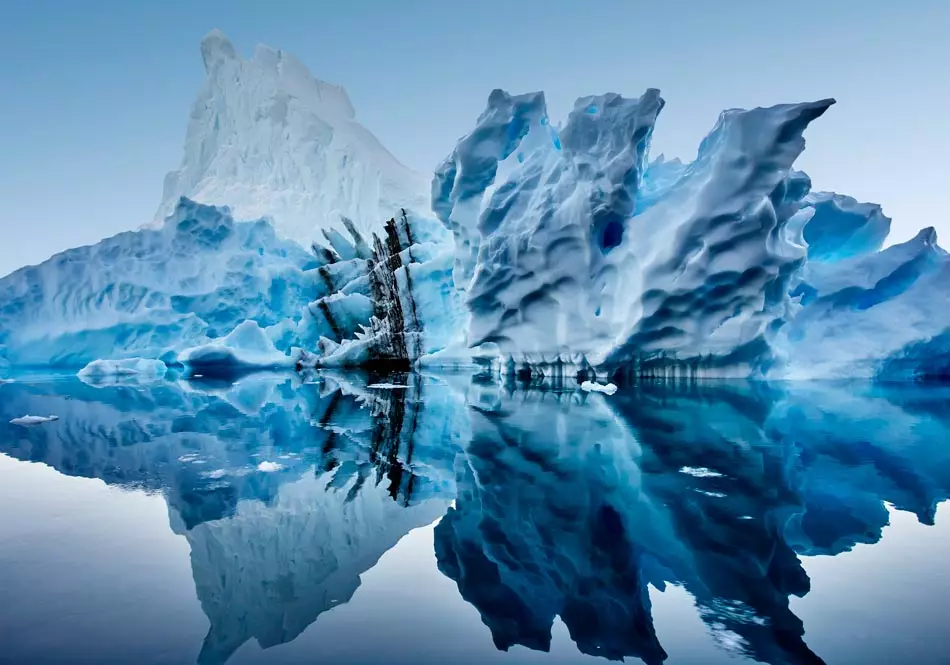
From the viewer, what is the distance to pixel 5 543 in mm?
3180

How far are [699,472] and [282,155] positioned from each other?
3887 cm

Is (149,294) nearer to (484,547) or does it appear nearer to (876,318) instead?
(876,318)

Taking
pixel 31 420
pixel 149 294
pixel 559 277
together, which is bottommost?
pixel 31 420

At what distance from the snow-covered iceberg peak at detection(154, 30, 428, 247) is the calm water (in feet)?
97.6

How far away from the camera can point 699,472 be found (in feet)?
14.5

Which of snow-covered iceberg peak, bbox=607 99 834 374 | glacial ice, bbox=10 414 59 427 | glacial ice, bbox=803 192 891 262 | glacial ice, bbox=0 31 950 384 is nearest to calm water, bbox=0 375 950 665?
glacial ice, bbox=10 414 59 427

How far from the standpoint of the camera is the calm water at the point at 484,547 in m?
2.08

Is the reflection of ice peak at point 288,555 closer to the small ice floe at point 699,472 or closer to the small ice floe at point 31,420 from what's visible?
the small ice floe at point 699,472

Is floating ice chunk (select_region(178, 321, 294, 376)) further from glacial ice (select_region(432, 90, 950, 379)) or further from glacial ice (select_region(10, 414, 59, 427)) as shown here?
glacial ice (select_region(10, 414, 59, 427))

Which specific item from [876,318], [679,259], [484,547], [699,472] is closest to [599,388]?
[679,259]

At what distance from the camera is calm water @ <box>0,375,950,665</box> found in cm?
208

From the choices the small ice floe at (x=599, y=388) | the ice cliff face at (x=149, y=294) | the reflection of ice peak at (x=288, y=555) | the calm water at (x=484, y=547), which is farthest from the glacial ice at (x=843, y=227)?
the ice cliff face at (x=149, y=294)

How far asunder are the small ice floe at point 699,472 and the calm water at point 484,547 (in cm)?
3

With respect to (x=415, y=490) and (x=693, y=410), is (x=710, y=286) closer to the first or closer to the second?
(x=693, y=410)
